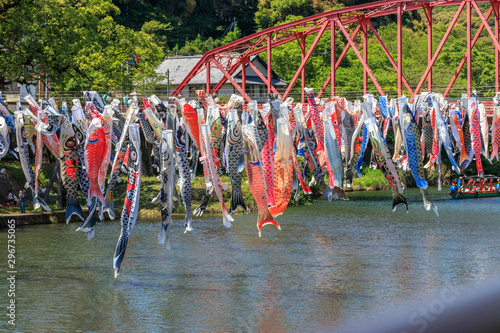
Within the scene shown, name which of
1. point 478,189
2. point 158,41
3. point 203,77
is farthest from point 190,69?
point 478,189

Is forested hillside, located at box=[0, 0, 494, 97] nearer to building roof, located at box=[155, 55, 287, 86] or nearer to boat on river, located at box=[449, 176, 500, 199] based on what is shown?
building roof, located at box=[155, 55, 287, 86]

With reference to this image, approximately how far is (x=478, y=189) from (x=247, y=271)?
82.1ft

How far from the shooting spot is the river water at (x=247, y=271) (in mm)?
18938

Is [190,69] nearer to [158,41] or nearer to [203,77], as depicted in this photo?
[203,77]

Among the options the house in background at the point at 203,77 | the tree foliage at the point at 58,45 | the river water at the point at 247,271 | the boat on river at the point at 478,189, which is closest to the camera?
the river water at the point at 247,271

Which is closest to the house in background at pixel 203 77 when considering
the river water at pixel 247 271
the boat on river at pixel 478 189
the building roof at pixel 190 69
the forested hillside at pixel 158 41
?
the building roof at pixel 190 69

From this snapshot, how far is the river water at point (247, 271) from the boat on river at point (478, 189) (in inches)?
303

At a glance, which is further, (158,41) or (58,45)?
(158,41)

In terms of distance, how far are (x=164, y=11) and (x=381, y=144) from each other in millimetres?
62436

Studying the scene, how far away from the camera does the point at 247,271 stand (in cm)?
2384

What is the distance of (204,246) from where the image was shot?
28125mm

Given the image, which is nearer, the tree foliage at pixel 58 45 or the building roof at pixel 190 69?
the tree foliage at pixel 58 45

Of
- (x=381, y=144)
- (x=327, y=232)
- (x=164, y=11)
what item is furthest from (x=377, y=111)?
(x=164, y=11)

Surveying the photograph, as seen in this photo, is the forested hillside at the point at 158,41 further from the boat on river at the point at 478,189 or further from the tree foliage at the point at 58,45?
the boat on river at the point at 478,189
